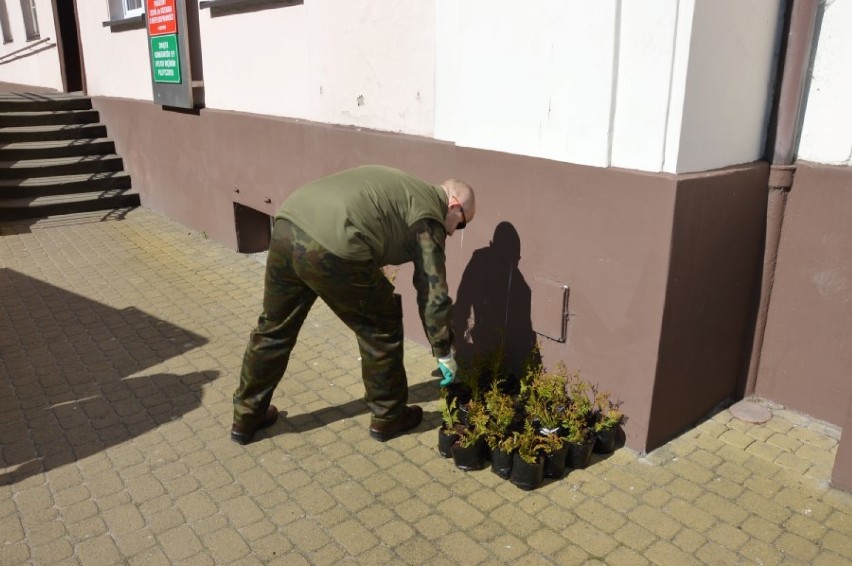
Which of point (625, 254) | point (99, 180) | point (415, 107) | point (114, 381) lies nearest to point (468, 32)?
point (415, 107)

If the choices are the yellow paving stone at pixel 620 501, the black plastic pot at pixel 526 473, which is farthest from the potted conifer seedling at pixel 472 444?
the yellow paving stone at pixel 620 501

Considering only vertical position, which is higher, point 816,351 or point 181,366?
point 816,351

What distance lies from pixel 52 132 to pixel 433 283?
962 centimetres

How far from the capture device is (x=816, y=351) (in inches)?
171

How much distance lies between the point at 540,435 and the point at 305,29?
4393mm

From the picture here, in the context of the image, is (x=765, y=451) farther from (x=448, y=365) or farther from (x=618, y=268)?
(x=448, y=365)

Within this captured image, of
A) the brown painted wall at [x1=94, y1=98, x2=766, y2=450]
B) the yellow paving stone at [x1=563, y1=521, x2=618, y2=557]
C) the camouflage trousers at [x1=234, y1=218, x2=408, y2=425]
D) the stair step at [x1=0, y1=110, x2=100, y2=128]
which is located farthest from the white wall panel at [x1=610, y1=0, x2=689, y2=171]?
the stair step at [x1=0, y1=110, x2=100, y2=128]

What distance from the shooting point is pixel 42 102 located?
1146 centimetres

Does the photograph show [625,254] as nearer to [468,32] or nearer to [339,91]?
[468,32]

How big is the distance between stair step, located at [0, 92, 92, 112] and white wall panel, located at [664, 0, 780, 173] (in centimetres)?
1081

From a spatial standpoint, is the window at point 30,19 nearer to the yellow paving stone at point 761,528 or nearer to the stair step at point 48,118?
the stair step at point 48,118

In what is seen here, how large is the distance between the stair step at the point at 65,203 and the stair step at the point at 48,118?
1683 mm

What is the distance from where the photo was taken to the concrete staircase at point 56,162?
10.1 m

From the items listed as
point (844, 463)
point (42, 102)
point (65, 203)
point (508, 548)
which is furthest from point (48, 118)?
point (844, 463)
